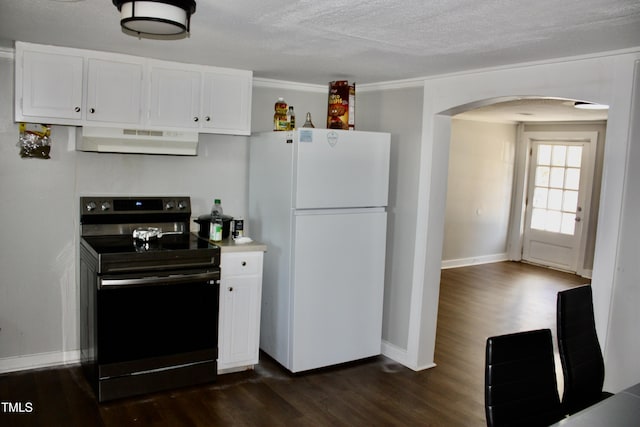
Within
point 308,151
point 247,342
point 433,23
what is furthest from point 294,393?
point 433,23

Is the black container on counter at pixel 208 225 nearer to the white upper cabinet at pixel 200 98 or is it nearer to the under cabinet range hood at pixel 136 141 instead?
the under cabinet range hood at pixel 136 141

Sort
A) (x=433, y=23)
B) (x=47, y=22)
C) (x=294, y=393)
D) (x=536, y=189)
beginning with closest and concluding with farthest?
(x=433, y=23) → (x=47, y=22) → (x=294, y=393) → (x=536, y=189)

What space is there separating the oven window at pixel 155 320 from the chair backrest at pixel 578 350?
2117 mm

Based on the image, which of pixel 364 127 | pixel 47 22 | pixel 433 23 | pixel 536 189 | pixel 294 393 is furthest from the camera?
pixel 536 189

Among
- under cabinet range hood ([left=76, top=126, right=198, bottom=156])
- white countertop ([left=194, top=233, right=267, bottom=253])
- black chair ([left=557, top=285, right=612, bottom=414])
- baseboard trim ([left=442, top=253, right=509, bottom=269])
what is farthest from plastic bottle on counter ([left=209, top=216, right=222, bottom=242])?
baseboard trim ([left=442, top=253, right=509, bottom=269])

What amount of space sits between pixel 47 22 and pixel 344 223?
86.9 inches

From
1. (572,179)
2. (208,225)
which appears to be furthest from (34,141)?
(572,179)

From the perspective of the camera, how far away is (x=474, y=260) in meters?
8.05

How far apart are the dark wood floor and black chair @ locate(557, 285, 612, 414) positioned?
0.95 metres

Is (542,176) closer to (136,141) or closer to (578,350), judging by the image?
(578,350)

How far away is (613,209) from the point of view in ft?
9.11

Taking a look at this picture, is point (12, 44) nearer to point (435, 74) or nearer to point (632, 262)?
point (435, 74)

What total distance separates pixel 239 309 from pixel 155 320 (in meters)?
0.59

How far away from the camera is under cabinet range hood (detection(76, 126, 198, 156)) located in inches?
136
